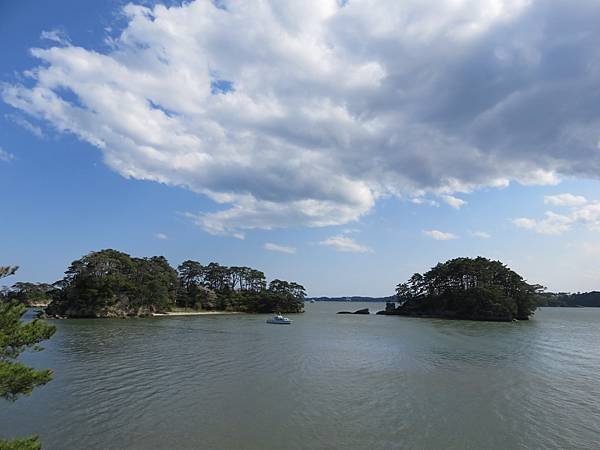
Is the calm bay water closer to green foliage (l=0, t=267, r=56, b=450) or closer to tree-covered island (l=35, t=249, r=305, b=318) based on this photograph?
green foliage (l=0, t=267, r=56, b=450)

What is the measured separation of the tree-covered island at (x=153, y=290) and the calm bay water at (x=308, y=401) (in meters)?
50.6

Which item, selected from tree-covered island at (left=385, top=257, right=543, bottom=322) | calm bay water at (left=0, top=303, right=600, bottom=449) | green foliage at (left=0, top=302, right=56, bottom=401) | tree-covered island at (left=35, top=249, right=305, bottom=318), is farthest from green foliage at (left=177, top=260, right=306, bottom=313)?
green foliage at (left=0, top=302, right=56, bottom=401)

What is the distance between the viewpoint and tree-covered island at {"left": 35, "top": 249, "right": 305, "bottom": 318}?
76812mm

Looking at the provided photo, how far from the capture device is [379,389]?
19.0m

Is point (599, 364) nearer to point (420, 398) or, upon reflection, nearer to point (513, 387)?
point (513, 387)

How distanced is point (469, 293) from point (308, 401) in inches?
3089

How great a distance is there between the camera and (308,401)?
16734 millimetres

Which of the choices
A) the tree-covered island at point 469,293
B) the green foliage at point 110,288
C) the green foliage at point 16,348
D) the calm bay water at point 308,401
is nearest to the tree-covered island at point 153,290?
the green foliage at point 110,288

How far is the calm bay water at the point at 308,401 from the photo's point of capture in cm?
1257

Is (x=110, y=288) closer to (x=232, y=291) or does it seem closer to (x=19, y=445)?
(x=232, y=291)

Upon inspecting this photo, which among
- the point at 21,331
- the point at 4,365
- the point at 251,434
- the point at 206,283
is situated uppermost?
the point at 206,283

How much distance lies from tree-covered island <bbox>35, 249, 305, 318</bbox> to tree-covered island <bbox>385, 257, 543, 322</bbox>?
3182 cm

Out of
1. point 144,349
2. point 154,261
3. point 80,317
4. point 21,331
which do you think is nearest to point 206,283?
point 154,261

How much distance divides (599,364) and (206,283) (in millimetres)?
102267
